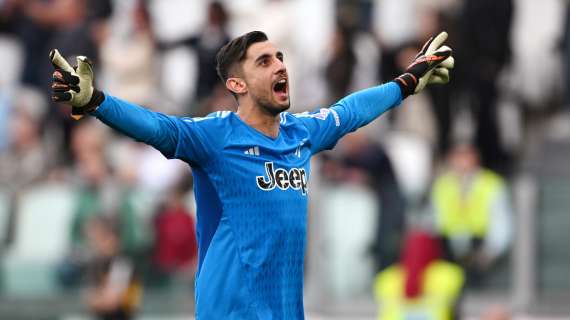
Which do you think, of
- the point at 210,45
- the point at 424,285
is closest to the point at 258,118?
the point at 424,285

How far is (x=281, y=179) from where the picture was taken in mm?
6953

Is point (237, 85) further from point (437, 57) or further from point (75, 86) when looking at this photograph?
point (437, 57)

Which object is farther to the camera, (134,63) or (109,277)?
(134,63)

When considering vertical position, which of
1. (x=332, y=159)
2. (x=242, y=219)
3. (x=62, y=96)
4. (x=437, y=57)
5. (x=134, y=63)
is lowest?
(x=242, y=219)

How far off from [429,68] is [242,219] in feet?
4.63

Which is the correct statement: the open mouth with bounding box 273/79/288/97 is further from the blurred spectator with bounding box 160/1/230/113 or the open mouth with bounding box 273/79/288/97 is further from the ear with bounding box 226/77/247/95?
the blurred spectator with bounding box 160/1/230/113

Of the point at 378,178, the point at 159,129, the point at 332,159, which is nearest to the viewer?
the point at 159,129

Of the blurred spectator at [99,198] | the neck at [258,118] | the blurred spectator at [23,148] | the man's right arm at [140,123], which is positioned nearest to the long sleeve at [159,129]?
the man's right arm at [140,123]

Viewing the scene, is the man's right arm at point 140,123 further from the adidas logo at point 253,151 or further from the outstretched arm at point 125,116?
the adidas logo at point 253,151

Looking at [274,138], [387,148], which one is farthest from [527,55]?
[274,138]

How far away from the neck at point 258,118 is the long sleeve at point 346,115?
1.11 feet

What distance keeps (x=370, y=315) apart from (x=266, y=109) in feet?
19.2

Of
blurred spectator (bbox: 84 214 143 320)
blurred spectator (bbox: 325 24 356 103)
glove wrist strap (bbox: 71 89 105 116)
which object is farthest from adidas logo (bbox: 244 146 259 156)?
blurred spectator (bbox: 325 24 356 103)

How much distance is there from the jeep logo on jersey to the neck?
0.18 m
